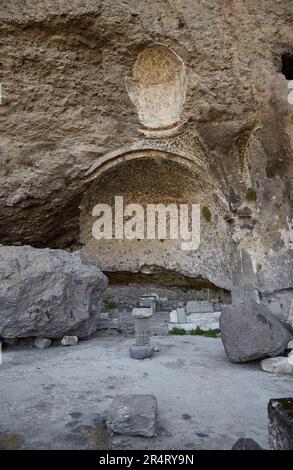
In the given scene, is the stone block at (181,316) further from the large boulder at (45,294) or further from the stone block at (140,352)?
the stone block at (140,352)

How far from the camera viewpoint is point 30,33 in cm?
665

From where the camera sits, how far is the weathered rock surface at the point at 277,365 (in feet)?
14.1

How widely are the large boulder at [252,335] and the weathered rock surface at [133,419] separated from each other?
198 cm

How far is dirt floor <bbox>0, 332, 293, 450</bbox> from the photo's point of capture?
2.78 meters

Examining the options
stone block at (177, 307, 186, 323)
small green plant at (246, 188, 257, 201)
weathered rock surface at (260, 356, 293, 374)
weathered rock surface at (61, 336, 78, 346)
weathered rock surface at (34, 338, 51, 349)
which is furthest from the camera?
small green plant at (246, 188, 257, 201)

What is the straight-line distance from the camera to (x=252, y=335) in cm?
455

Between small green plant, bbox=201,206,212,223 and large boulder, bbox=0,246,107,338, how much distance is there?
344cm

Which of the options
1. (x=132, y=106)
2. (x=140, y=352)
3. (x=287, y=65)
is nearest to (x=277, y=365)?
(x=140, y=352)

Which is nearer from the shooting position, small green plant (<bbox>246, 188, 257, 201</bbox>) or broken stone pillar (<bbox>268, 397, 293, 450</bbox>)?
broken stone pillar (<bbox>268, 397, 293, 450</bbox>)

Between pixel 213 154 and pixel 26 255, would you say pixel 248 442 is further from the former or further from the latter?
pixel 213 154

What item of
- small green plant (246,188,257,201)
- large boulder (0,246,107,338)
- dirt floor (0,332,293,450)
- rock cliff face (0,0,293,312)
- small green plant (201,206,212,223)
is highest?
rock cliff face (0,0,293,312)

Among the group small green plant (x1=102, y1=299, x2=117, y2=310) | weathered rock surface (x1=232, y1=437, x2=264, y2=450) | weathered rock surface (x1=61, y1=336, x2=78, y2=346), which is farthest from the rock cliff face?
weathered rock surface (x1=232, y1=437, x2=264, y2=450)

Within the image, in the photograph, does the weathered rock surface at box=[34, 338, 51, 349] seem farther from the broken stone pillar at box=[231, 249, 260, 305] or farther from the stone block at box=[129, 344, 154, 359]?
the broken stone pillar at box=[231, 249, 260, 305]
